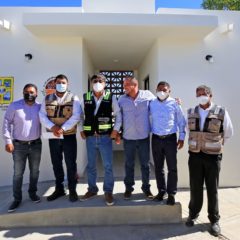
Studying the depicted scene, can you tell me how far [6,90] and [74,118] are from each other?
247 cm

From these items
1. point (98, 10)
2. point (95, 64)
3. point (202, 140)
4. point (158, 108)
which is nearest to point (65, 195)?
point (158, 108)

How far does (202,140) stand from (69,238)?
81.2 inches

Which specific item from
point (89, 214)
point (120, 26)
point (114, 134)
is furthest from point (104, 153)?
point (120, 26)

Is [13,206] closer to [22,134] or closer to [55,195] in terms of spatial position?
[55,195]

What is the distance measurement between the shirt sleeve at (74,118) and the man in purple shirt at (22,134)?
44 cm

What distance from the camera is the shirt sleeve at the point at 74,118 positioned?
12.1 feet

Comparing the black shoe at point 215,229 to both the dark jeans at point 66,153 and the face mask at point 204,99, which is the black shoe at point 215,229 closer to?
the face mask at point 204,99

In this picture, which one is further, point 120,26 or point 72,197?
point 120,26

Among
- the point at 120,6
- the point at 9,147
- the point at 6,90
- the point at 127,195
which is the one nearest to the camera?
the point at 9,147

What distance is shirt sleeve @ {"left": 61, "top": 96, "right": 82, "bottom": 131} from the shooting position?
3676 millimetres

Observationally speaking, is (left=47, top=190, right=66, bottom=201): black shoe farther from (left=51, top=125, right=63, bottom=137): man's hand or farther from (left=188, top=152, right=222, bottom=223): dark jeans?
(left=188, top=152, right=222, bottom=223): dark jeans

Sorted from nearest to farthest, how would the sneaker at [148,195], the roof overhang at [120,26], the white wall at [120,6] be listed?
the sneaker at [148,195], the roof overhang at [120,26], the white wall at [120,6]

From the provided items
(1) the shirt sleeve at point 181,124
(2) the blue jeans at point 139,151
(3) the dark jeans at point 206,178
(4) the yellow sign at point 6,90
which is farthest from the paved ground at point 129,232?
(4) the yellow sign at point 6,90

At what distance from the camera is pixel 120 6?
5.96 metres
